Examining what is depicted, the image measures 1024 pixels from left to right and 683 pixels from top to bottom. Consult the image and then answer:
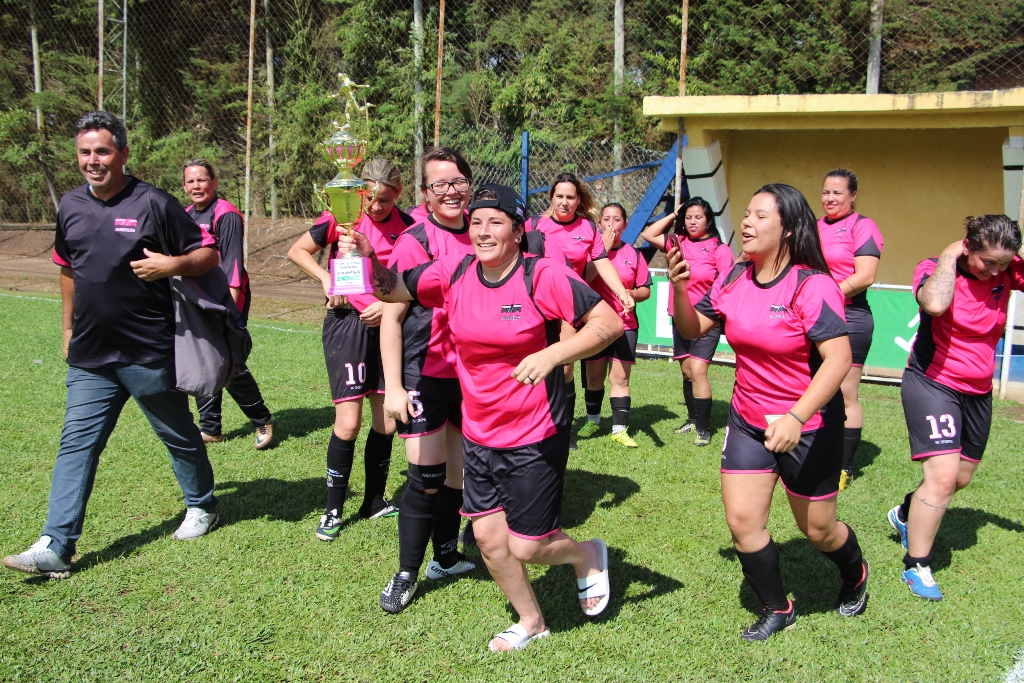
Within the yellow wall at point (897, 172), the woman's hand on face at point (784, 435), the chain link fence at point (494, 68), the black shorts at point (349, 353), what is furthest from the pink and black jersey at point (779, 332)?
the chain link fence at point (494, 68)

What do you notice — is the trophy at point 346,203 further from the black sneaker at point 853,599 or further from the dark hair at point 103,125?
the black sneaker at point 853,599

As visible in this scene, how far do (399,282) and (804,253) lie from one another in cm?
180

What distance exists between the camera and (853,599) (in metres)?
3.92

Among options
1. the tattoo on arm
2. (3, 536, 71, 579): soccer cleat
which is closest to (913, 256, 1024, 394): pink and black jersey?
the tattoo on arm

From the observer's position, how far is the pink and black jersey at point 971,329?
4.27 metres

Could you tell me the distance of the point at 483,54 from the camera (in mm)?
16969

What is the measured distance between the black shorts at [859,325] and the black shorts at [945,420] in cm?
139

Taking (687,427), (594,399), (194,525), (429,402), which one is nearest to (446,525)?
(429,402)

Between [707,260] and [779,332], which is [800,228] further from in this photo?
[707,260]

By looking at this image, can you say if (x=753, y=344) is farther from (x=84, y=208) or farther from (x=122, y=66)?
(x=122, y=66)

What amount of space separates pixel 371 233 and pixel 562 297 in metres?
1.87

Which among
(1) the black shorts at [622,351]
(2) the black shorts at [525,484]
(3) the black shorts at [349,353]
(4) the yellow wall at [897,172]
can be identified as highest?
(4) the yellow wall at [897,172]

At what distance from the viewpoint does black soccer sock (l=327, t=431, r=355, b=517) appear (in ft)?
15.9

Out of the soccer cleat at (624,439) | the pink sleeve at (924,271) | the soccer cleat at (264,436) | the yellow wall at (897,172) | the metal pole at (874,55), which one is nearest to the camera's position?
the pink sleeve at (924,271)
